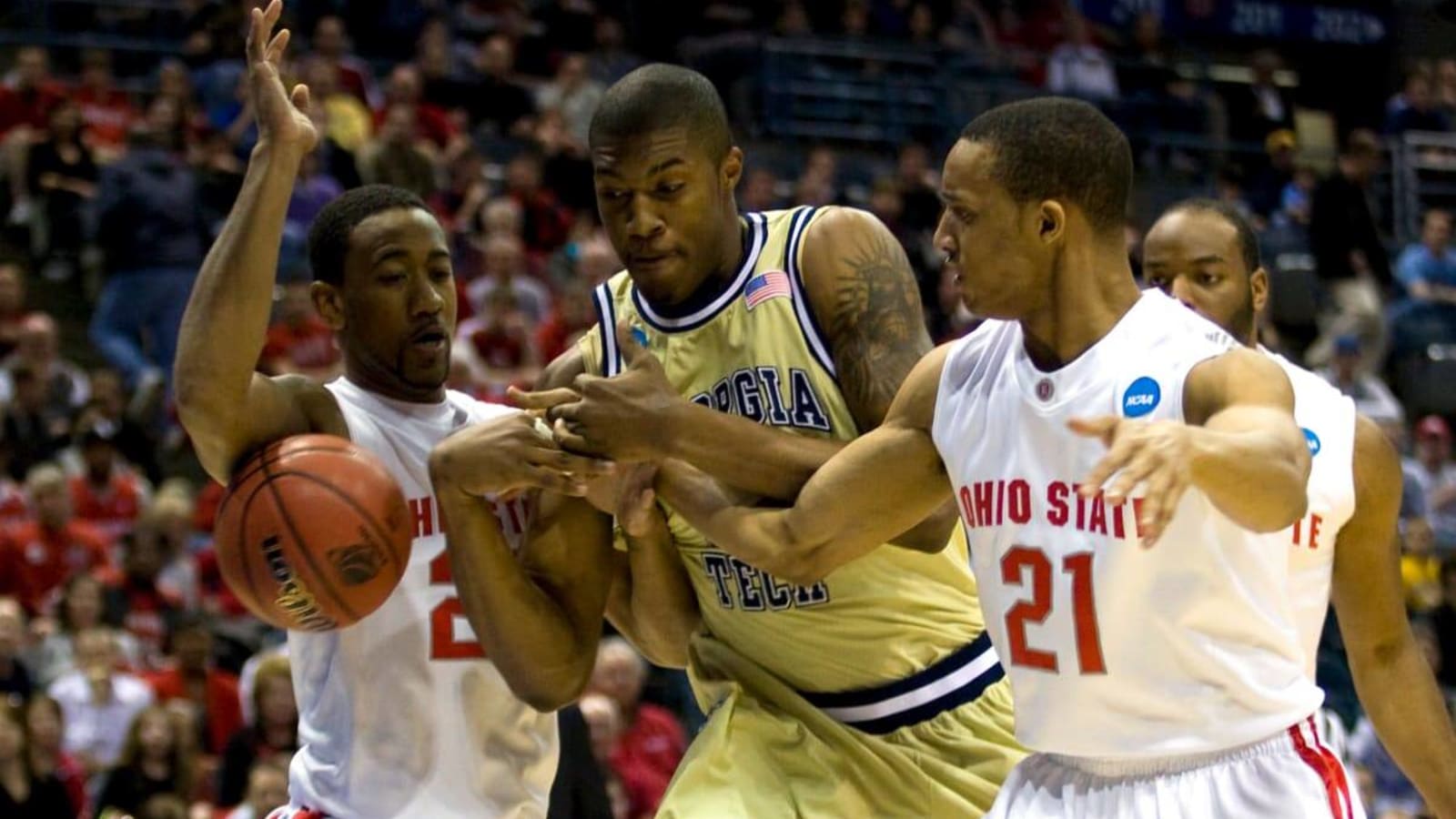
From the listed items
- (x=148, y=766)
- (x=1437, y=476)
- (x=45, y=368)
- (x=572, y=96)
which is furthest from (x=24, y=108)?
(x=1437, y=476)

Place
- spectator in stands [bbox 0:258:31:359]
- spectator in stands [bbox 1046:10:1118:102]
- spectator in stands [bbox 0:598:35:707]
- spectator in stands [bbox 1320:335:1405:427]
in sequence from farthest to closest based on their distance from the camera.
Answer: spectator in stands [bbox 1046:10:1118:102]
spectator in stands [bbox 1320:335:1405:427]
spectator in stands [bbox 0:258:31:359]
spectator in stands [bbox 0:598:35:707]

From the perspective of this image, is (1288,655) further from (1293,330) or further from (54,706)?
(1293,330)

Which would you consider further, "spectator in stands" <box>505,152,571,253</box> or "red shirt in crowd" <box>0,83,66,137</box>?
"spectator in stands" <box>505,152,571,253</box>

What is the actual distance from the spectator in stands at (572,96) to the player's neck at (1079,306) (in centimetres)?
→ 1178

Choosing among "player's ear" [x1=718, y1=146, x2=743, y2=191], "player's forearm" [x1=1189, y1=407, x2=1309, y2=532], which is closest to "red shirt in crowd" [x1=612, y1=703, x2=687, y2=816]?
"player's ear" [x1=718, y1=146, x2=743, y2=191]

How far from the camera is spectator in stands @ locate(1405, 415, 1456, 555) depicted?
14.4 m

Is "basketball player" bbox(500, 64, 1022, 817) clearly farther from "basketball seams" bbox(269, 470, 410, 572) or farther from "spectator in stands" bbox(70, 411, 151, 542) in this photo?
"spectator in stands" bbox(70, 411, 151, 542)

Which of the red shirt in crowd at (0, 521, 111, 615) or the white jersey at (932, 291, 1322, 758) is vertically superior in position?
the white jersey at (932, 291, 1322, 758)

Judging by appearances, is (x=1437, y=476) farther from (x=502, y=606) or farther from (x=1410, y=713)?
(x=502, y=606)

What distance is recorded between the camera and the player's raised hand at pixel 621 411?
479 cm

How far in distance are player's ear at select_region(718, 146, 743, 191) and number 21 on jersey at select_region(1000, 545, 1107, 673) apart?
1302mm

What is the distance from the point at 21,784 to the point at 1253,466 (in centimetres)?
675

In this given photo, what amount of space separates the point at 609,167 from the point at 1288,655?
72.3 inches

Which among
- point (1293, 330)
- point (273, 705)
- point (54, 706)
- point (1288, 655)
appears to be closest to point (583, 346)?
point (1288, 655)
